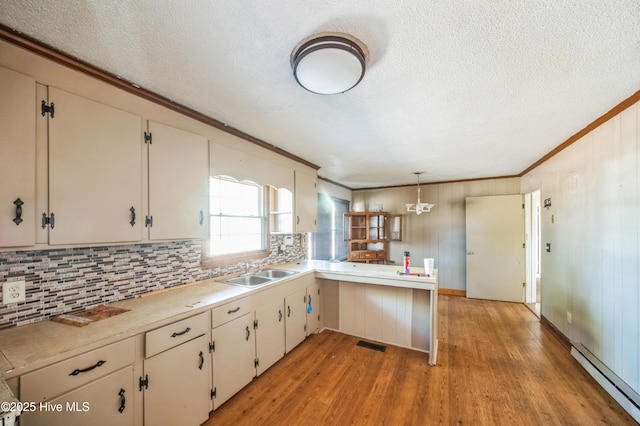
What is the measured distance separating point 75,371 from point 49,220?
786 millimetres

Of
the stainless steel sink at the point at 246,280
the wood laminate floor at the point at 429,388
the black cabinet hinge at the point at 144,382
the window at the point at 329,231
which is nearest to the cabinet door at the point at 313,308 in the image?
the wood laminate floor at the point at 429,388

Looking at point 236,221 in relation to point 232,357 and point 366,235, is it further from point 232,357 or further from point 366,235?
point 366,235

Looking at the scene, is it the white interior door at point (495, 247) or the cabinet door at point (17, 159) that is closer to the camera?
the cabinet door at point (17, 159)

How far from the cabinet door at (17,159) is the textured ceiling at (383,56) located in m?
0.30

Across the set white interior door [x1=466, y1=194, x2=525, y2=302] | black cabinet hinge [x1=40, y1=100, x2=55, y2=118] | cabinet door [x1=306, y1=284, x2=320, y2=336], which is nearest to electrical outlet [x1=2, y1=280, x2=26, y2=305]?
black cabinet hinge [x1=40, y1=100, x2=55, y2=118]

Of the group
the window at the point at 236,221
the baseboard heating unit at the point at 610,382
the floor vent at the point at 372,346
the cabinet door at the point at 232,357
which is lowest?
the floor vent at the point at 372,346

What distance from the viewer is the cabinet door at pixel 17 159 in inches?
46.9

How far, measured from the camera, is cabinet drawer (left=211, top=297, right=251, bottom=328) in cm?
187

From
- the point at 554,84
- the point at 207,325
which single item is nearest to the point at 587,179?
the point at 554,84

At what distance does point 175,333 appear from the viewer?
5.22ft

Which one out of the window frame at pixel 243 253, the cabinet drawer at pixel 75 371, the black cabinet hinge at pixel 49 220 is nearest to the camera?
the cabinet drawer at pixel 75 371

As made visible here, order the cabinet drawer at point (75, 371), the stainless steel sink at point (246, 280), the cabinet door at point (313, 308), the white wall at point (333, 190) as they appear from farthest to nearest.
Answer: the white wall at point (333, 190) → the cabinet door at point (313, 308) → the stainless steel sink at point (246, 280) → the cabinet drawer at point (75, 371)

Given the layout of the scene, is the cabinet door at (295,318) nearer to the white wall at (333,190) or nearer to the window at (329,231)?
the window at (329,231)

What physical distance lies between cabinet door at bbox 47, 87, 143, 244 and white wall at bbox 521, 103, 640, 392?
3597 millimetres
